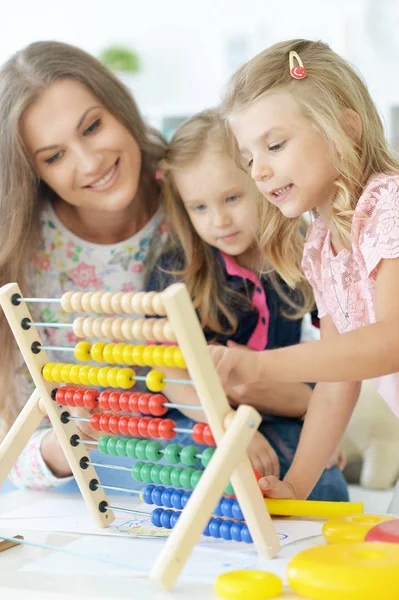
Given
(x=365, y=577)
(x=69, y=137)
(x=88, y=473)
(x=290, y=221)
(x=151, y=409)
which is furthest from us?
(x=69, y=137)

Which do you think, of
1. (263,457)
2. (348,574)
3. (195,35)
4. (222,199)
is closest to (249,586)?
(348,574)

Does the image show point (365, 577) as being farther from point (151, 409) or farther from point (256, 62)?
point (256, 62)

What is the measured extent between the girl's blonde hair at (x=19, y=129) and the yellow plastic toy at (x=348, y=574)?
93cm

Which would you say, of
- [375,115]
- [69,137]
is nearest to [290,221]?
[375,115]

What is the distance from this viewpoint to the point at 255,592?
87 cm

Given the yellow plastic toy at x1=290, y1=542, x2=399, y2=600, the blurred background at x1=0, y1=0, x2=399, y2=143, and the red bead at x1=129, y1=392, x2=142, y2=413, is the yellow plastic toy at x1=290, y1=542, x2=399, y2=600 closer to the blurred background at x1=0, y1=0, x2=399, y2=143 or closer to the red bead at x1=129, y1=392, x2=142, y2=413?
the red bead at x1=129, y1=392, x2=142, y2=413

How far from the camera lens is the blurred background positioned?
3.91 meters

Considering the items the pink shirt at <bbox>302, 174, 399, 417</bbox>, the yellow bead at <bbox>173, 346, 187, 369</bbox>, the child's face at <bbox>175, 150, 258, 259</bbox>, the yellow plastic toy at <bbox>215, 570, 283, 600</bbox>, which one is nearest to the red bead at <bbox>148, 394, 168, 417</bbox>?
the yellow bead at <bbox>173, 346, 187, 369</bbox>

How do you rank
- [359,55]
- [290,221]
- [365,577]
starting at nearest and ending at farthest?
[365,577] → [290,221] → [359,55]

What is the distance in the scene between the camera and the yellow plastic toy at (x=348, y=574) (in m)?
0.83

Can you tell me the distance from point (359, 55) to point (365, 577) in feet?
11.3

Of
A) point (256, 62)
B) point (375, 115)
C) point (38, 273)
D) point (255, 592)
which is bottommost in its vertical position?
point (255, 592)

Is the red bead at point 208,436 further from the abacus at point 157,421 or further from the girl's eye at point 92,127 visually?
the girl's eye at point 92,127

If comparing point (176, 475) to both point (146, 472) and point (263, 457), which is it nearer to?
point (146, 472)
